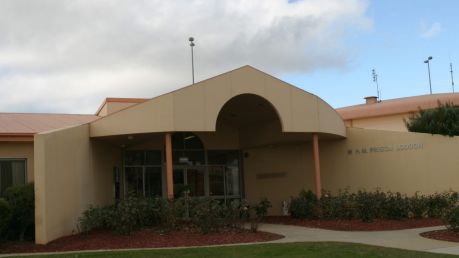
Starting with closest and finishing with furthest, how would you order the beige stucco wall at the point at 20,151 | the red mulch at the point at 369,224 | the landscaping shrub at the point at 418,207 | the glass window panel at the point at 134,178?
the red mulch at the point at 369,224, the beige stucco wall at the point at 20,151, the landscaping shrub at the point at 418,207, the glass window panel at the point at 134,178

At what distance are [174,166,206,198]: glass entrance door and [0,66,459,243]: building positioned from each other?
Result: 4 centimetres

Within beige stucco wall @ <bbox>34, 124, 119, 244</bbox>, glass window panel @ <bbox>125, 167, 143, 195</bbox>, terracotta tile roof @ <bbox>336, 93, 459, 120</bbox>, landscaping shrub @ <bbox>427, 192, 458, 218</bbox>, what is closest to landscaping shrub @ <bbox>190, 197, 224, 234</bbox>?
beige stucco wall @ <bbox>34, 124, 119, 244</bbox>

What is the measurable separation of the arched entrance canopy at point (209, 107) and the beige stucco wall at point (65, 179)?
3.91 feet

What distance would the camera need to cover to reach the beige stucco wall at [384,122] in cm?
3095

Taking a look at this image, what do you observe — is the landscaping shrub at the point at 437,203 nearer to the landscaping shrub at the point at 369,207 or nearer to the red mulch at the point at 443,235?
the landscaping shrub at the point at 369,207

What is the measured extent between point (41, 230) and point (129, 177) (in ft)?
28.8

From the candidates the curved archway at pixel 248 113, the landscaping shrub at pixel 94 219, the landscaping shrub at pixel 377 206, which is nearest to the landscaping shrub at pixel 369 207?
the landscaping shrub at pixel 377 206

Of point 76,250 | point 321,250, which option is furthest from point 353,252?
point 76,250

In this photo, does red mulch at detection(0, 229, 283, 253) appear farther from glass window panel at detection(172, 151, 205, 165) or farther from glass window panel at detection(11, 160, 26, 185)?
A: glass window panel at detection(172, 151, 205, 165)

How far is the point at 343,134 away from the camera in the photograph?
72.1ft

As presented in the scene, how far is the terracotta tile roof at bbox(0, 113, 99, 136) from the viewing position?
18516mm

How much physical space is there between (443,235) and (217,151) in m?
12.0

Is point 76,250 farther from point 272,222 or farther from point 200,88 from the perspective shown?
point 272,222

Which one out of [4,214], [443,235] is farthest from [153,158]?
[443,235]
